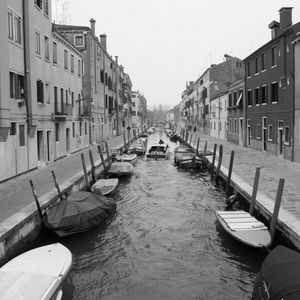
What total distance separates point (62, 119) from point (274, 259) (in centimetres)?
2071

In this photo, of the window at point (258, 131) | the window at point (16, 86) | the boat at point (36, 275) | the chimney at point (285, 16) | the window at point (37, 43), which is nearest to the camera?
the boat at point (36, 275)

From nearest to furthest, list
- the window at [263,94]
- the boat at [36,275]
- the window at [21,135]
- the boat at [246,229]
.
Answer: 1. the boat at [36,275]
2. the boat at [246,229]
3. the window at [21,135]
4. the window at [263,94]

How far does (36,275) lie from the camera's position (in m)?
7.83

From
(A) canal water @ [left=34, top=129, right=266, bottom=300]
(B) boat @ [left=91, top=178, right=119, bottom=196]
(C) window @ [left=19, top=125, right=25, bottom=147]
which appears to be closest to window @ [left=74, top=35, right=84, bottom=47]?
(C) window @ [left=19, top=125, right=25, bottom=147]

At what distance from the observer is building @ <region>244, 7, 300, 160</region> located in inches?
939

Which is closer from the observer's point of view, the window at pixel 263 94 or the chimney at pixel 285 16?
the chimney at pixel 285 16

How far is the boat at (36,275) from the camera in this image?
283 inches

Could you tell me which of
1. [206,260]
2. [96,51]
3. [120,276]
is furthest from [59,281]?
[96,51]

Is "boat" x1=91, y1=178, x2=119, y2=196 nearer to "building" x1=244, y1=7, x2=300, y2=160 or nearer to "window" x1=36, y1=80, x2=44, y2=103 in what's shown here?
"window" x1=36, y1=80, x2=44, y2=103

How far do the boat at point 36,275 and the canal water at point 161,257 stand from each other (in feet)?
2.92

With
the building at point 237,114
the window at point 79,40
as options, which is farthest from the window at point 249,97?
the window at point 79,40

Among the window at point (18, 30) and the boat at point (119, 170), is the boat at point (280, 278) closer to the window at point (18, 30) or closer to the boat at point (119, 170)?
the window at point (18, 30)

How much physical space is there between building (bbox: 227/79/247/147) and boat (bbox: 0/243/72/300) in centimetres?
2853

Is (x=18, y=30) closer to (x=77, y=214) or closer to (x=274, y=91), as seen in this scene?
(x=77, y=214)
